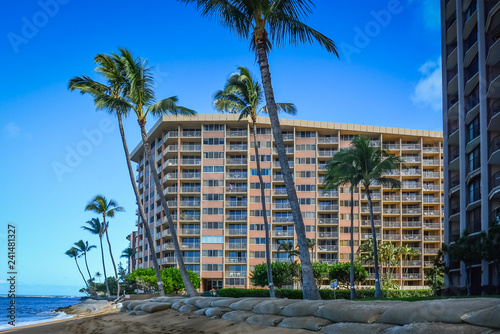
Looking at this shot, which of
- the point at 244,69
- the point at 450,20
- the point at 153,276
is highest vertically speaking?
the point at 450,20

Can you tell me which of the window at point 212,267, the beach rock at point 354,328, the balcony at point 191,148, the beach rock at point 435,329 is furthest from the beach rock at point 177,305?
the balcony at point 191,148

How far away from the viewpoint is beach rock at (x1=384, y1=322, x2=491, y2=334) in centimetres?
695

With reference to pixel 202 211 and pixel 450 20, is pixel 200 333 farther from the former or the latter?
pixel 202 211

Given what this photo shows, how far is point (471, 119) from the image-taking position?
42438mm

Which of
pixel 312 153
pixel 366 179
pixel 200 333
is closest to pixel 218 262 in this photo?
pixel 312 153

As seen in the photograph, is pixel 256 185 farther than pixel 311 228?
Yes

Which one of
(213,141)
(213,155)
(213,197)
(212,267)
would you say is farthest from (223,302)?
(213,141)

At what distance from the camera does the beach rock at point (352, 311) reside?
8.95m

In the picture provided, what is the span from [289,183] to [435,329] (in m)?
9.58

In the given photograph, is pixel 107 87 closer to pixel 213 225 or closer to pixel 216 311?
pixel 216 311

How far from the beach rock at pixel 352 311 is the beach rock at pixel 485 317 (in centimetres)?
192

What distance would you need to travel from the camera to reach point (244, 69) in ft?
124

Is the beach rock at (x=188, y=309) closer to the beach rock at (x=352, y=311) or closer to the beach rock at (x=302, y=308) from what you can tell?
the beach rock at (x=302, y=308)

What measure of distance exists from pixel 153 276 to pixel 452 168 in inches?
1606
